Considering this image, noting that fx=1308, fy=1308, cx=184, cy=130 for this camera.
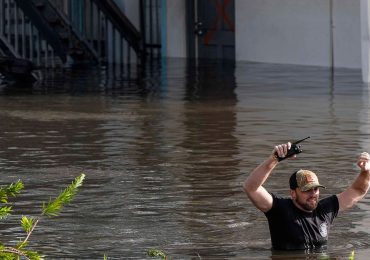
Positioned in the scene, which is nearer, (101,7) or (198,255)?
(198,255)

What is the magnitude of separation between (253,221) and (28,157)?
4.46 m

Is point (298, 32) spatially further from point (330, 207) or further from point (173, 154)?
point (330, 207)

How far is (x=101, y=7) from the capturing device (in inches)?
1232

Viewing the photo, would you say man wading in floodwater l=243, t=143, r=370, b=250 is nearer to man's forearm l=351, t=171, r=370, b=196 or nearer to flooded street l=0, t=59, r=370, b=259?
man's forearm l=351, t=171, r=370, b=196

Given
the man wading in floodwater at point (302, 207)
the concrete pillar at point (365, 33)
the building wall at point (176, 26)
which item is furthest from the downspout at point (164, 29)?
the man wading in floodwater at point (302, 207)

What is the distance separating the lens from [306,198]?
27.9 ft

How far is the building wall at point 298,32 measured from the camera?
27016mm

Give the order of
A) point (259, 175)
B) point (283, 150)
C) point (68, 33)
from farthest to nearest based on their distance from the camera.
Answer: point (68, 33) → point (259, 175) → point (283, 150)

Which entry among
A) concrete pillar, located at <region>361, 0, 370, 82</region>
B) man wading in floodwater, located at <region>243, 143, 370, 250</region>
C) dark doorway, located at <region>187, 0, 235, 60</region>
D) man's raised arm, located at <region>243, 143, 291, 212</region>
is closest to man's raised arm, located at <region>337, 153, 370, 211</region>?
man wading in floodwater, located at <region>243, 143, 370, 250</region>

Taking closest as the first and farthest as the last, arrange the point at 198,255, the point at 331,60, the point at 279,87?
the point at 198,255, the point at 279,87, the point at 331,60

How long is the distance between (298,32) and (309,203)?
2029 cm

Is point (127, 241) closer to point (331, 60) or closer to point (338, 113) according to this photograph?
point (338, 113)

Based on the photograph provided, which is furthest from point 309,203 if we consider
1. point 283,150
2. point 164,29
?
point 164,29

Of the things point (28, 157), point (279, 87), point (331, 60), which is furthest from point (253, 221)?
point (331, 60)
